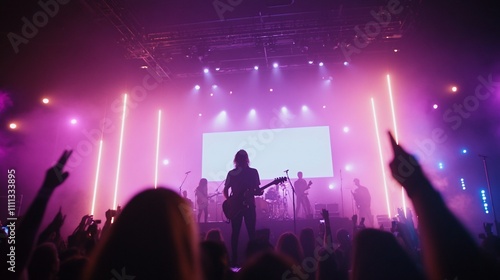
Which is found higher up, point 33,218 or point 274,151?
point 274,151

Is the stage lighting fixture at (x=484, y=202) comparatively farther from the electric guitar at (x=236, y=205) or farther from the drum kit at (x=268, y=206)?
A: the electric guitar at (x=236, y=205)

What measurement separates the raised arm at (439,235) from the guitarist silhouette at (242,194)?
4248 millimetres

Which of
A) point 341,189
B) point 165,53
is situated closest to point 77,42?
point 165,53

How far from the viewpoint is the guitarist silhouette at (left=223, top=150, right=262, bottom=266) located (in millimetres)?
5680

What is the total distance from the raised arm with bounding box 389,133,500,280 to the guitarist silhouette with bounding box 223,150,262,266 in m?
4.25

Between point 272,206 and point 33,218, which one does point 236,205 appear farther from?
point 272,206

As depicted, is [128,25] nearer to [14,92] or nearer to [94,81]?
[94,81]

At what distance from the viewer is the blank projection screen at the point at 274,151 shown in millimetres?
14047

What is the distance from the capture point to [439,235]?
1.48 meters

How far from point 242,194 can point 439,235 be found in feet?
14.7

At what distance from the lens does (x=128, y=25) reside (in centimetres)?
1026

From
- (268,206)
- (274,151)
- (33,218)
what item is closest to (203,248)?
(33,218)

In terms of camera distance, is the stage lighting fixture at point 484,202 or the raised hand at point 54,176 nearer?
the raised hand at point 54,176

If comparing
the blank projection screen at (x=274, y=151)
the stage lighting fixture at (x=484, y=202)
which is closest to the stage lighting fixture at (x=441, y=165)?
the stage lighting fixture at (x=484, y=202)
